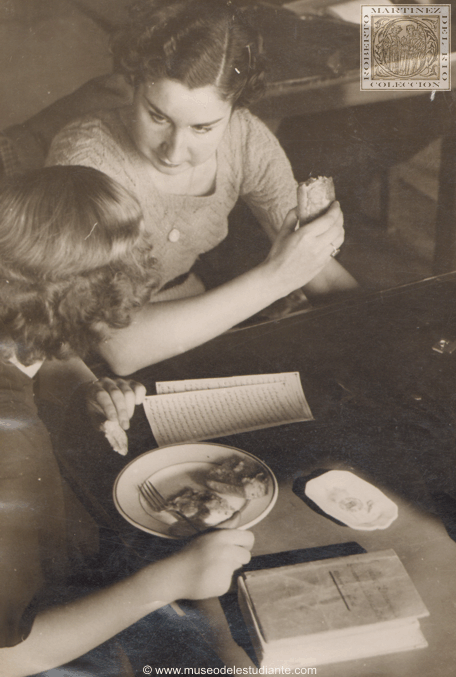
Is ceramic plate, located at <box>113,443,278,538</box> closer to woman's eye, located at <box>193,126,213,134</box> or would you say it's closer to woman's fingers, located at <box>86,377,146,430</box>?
woman's fingers, located at <box>86,377,146,430</box>

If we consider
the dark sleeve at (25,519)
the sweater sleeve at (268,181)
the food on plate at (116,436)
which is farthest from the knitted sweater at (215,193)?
the dark sleeve at (25,519)

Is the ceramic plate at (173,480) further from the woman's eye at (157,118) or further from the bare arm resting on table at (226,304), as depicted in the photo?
the woman's eye at (157,118)

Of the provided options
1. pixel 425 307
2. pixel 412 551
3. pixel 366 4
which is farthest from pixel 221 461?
pixel 366 4

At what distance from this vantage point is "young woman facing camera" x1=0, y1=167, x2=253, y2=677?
107 centimetres

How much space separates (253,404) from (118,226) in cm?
58

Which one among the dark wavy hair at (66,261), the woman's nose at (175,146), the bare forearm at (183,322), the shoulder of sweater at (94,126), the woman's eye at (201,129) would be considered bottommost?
the bare forearm at (183,322)

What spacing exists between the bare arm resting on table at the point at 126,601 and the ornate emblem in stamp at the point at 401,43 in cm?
126

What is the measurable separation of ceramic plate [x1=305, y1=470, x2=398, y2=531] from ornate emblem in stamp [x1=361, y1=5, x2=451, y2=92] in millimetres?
1065

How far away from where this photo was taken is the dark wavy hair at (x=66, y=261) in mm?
1246

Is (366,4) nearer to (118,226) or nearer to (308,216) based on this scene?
(308,216)

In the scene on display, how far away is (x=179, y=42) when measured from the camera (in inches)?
49.4

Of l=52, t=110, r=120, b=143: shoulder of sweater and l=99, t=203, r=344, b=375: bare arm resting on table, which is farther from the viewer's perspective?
l=99, t=203, r=344, b=375: bare arm resting on table

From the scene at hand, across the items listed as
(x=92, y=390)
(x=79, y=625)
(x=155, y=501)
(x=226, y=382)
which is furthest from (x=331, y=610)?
(x=92, y=390)

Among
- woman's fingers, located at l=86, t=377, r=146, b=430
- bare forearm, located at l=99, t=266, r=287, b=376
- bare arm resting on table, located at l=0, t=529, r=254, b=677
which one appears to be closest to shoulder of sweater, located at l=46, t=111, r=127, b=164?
bare forearm, located at l=99, t=266, r=287, b=376
